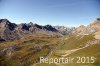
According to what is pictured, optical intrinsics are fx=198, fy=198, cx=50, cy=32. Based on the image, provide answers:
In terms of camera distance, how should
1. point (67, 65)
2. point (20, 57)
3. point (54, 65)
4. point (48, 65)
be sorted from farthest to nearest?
point (20, 57) < point (67, 65) < point (54, 65) < point (48, 65)

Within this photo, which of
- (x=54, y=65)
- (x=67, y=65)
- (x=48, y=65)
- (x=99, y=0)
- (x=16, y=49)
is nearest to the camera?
(x=99, y=0)

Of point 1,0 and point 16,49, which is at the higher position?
point 1,0

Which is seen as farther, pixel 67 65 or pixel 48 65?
pixel 67 65

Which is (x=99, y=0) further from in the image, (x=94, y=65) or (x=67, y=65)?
(x=67, y=65)

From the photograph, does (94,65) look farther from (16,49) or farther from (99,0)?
(16,49)

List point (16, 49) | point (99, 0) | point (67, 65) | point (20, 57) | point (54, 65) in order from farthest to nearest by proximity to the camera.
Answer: point (16, 49), point (20, 57), point (67, 65), point (54, 65), point (99, 0)

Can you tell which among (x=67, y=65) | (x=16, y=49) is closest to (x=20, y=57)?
(x=16, y=49)

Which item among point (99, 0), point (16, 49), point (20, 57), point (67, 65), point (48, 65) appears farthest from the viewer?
point (16, 49)

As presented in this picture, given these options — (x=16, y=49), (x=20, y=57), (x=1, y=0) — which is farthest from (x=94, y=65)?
(x=16, y=49)

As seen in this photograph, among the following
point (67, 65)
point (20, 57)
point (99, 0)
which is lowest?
point (20, 57)
